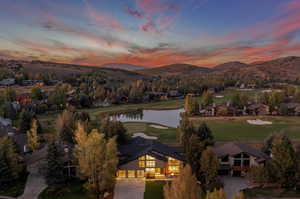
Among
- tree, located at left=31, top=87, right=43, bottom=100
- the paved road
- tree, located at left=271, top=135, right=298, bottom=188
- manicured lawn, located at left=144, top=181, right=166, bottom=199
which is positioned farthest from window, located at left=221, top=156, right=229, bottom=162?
tree, located at left=31, top=87, right=43, bottom=100

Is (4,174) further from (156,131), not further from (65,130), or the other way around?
(156,131)

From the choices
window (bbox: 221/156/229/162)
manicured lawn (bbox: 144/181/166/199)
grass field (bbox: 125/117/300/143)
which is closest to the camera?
manicured lawn (bbox: 144/181/166/199)

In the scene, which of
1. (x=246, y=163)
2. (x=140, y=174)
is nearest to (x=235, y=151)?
(x=246, y=163)

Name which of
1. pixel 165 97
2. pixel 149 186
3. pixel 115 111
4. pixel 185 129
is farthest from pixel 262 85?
pixel 149 186

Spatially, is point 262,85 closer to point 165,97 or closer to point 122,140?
point 165,97

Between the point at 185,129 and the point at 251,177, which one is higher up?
the point at 185,129

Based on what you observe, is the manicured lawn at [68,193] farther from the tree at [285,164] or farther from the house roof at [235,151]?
the tree at [285,164]

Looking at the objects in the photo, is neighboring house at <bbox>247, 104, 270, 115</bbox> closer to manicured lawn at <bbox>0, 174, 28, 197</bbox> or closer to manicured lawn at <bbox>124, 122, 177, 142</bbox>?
manicured lawn at <bbox>124, 122, 177, 142</bbox>
